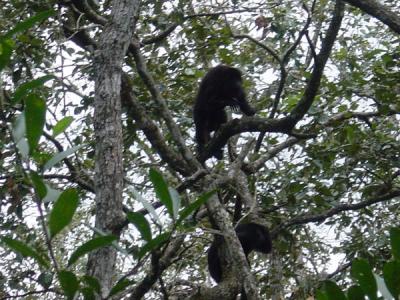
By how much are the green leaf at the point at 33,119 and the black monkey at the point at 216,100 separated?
178 inches

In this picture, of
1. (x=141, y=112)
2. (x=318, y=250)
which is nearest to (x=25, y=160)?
(x=141, y=112)

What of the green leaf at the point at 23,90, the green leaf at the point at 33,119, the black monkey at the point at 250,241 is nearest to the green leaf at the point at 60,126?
the green leaf at the point at 23,90

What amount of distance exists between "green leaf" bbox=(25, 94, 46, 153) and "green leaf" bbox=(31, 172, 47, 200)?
99 mm

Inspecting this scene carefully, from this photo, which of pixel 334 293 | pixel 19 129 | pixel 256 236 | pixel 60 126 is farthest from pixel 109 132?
pixel 256 236

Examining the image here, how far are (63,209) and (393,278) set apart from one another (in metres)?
0.63

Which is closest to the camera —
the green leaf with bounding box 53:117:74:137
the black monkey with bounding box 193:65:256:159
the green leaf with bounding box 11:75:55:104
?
the green leaf with bounding box 11:75:55:104

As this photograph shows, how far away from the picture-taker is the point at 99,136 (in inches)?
102

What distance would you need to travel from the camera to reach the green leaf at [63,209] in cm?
112

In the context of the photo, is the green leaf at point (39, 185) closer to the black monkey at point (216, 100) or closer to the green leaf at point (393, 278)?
the green leaf at point (393, 278)

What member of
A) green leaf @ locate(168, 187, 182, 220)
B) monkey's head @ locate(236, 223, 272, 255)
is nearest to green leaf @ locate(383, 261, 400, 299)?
green leaf @ locate(168, 187, 182, 220)

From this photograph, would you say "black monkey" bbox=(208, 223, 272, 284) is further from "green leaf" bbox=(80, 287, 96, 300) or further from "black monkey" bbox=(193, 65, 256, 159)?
"green leaf" bbox=(80, 287, 96, 300)

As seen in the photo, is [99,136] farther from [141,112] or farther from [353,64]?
[353,64]

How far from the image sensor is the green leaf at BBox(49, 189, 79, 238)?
112cm

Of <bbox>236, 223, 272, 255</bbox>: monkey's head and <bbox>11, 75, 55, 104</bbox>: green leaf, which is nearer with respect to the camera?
<bbox>11, 75, 55, 104</bbox>: green leaf
